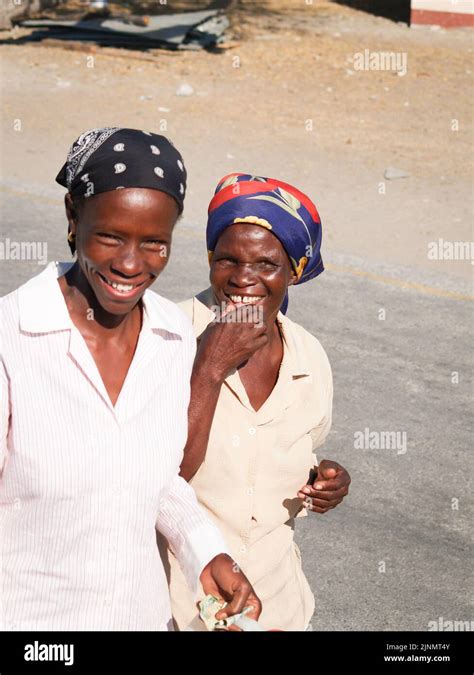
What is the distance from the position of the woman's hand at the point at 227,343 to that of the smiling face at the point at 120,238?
19.4 inches

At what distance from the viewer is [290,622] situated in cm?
347

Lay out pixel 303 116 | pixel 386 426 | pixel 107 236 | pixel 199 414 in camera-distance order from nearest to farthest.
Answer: pixel 107 236 → pixel 199 414 → pixel 386 426 → pixel 303 116

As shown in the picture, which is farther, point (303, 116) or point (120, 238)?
point (303, 116)

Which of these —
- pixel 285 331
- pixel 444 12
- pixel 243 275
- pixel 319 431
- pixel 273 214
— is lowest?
pixel 444 12

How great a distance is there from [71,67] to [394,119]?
17.0 feet

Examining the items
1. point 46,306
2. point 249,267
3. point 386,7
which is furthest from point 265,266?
point 386,7

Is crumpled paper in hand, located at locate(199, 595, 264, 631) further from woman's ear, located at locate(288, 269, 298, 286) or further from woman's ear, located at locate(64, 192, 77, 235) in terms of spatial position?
woman's ear, located at locate(288, 269, 298, 286)

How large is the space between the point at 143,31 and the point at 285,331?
629 inches

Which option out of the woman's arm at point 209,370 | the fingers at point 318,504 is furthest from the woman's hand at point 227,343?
the fingers at point 318,504

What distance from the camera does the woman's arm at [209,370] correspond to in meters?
3.14

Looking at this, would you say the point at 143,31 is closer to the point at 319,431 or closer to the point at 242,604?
the point at 319,431

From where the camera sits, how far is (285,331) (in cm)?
361

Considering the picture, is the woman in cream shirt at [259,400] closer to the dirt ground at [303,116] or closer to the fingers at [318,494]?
the fingers at [318,494]

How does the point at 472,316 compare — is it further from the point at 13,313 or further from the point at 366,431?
the point at 13,313
